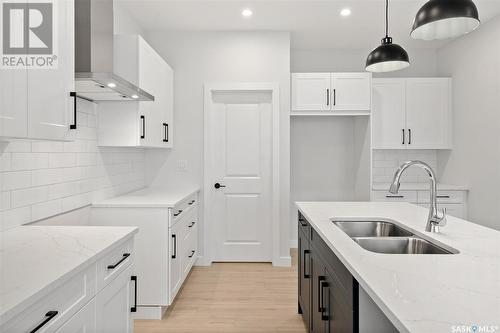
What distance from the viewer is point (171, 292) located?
9.33ft

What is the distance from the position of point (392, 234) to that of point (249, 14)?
2.69 metres

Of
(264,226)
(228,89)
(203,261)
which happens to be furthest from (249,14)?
(203,261)

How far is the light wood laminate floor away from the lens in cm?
266

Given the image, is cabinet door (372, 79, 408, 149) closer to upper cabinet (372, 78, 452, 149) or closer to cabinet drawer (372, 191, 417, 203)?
upper cabinet (372, 78, 452, 149)

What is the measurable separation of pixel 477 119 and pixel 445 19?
2897mm

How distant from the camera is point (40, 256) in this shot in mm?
1413

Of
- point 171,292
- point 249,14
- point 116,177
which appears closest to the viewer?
point 171,292

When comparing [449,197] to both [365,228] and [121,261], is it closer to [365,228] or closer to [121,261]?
[365,228]

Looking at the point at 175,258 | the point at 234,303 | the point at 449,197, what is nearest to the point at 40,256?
the point at 175,258

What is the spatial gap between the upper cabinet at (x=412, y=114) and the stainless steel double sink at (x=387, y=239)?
2.38m

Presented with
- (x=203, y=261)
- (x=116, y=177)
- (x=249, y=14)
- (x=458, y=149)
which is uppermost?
(x=249, y=14)

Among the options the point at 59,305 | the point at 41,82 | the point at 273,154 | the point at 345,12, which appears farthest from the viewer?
the point at 273,154

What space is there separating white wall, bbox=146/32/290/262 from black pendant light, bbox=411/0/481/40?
2302 mm

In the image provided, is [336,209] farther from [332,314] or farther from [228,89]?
[228,89]
